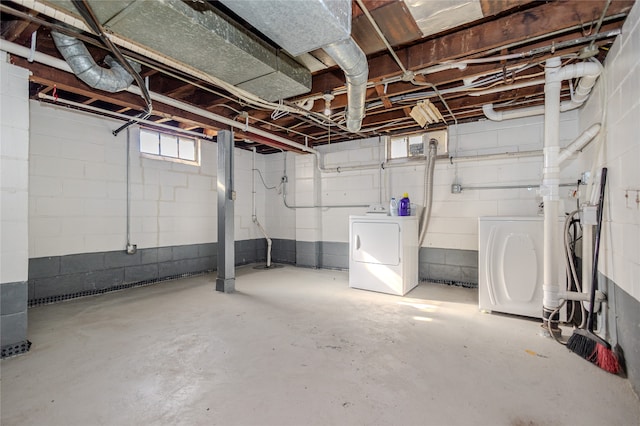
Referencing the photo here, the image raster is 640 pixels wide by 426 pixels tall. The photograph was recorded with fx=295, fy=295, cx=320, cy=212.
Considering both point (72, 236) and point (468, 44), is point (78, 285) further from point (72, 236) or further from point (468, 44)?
point (468, 44)

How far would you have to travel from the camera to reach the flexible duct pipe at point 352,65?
185cm

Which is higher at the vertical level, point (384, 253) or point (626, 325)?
point (384, 253)

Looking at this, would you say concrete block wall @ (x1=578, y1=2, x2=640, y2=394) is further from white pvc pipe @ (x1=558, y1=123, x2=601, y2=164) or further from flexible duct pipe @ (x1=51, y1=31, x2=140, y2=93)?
flexible duct pipe @ (x1=51, y1=31, x2=140, y2=93)

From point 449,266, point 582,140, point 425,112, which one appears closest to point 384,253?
point 449,266

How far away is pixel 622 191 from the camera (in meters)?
1.89

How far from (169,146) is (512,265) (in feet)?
15.8

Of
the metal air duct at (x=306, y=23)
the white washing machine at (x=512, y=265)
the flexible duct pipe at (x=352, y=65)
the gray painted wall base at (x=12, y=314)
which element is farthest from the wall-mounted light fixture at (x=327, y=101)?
the gray painted wall base at (x=12, y=314)

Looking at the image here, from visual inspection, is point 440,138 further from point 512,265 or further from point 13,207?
point 13,207

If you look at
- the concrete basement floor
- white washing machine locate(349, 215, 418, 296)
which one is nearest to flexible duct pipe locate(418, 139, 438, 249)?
white washing machine locate(349, 215, 418, 296)

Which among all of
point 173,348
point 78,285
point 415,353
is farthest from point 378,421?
point 78,285

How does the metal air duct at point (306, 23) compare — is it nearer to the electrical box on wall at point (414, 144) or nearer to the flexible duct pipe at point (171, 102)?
the flexible duct pipe at point (171, 102)

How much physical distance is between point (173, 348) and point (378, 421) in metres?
1.63

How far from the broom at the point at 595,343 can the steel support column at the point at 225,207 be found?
11.4 feet

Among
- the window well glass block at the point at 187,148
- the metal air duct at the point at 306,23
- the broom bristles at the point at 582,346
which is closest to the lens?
the metal air duct at the point at 306,23
